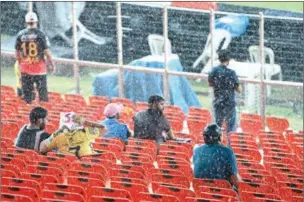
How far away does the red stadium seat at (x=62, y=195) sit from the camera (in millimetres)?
11906

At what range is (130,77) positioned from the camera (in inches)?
822

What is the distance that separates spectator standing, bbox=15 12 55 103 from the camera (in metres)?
18.3

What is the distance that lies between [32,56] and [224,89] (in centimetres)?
311

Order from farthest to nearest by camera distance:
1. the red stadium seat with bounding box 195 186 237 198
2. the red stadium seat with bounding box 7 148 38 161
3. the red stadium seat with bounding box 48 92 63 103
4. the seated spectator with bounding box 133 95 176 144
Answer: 1. the red stadium seat with bounding box 48 92 63 103
2. the seated spectator with bounding box 133 95 176 144
3. the red stadium seat with bounding box 7 148 38 161
4. the red stadium seat with bounding box 195 186 237 198

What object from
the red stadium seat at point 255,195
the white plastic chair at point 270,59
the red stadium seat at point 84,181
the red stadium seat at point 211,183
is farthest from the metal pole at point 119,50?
the red stadium seat at point 255,195

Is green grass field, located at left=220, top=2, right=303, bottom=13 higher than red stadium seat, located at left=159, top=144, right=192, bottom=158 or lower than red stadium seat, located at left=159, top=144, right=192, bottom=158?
higher

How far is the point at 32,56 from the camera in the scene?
18453 millimetres

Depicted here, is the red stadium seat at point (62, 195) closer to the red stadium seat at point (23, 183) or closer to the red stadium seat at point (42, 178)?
the red stadium seat at point (23, 183)

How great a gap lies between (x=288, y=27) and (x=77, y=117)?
8040 millimetres

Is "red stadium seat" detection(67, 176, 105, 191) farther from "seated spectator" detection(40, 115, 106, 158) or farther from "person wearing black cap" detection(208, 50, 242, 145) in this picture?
"person wearing black cap" detection(208, 50, 242, 145)

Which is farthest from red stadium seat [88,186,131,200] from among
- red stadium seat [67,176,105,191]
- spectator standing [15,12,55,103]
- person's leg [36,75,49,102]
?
person's leg [36,75,49,102]

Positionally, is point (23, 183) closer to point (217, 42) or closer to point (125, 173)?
point (125, 173)

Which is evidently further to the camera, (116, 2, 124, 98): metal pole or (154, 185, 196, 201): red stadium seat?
(116, 2, 124, 98): metal pole

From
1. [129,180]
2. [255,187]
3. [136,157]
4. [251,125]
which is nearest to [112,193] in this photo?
[129,180]
